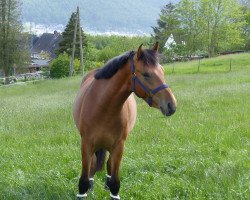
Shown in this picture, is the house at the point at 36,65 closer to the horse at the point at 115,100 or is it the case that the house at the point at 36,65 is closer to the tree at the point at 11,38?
the tree at the point at 11,38

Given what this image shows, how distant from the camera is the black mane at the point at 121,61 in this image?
4172 millimetres

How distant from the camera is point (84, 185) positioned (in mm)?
4957

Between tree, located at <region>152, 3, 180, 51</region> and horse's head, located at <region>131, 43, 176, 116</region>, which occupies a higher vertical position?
tree, located at <region>152, 3, 180, 51</region>

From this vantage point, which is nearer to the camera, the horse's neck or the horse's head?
the horse's head

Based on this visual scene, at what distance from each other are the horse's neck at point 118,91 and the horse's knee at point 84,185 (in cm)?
106

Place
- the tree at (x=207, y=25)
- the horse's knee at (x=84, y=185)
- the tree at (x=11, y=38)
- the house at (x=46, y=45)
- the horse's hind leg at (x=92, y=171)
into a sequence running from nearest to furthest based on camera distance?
the horse's knee at (x=84, y=185)
the horse's hind leg at (x=92, y=171)
the tree at (x=11, y=38)
the tree at (x=207, y=25)
the house at (x=46, y=45)

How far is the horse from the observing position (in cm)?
416

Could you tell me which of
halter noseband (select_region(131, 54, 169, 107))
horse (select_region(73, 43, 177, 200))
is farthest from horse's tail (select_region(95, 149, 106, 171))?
halter noseband (select_region(131, 54, 169, 107))

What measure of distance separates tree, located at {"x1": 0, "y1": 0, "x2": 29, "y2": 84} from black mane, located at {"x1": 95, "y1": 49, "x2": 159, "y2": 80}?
160 feet

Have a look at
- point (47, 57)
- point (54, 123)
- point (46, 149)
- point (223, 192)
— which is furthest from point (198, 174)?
point (47, 57)

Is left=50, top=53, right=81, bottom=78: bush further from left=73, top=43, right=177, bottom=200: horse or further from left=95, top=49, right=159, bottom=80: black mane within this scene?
left=95, top=49, right=159, bottom=80: black mane

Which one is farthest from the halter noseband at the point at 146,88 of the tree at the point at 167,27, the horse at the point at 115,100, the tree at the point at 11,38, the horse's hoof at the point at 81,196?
the tree at the point at 167,27

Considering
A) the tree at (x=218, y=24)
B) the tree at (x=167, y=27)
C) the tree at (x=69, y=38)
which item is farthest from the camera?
the tree at (x=167, y=27)

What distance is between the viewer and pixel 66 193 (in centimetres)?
523
